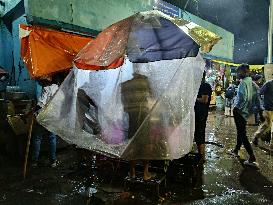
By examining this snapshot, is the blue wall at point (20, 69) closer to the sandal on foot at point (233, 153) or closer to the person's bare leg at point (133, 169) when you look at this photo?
the person's bare leg at point (133, 169)

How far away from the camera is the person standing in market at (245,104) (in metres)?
7.32

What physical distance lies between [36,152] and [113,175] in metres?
2.24

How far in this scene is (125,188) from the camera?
18.3ft

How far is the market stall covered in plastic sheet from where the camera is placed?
439 centimetres

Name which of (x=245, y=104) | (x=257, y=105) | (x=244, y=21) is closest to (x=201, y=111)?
(x=245, y=104)

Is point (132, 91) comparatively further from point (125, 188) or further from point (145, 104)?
point (125, 188)

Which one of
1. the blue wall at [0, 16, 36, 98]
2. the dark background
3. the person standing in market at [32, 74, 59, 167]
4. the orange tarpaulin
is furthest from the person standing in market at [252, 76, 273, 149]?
the dark background

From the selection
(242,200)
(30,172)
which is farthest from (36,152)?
(242,200)

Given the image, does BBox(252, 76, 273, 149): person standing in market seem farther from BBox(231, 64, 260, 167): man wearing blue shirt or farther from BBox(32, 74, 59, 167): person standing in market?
BBox(32, 74, 59, 167): person standing in market

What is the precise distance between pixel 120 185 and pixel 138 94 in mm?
2082

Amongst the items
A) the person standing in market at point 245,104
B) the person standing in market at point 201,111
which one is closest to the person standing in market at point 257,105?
the person standing in market at point 245,104

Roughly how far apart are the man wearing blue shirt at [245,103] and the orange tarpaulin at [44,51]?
4494 millimetres

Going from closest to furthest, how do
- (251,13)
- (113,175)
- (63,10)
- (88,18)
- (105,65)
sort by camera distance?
1. (105,65)
2. (113,175)
3. (63,10)
4. (88,18)
5. (251,13)

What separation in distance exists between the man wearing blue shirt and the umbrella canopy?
2.99 m
